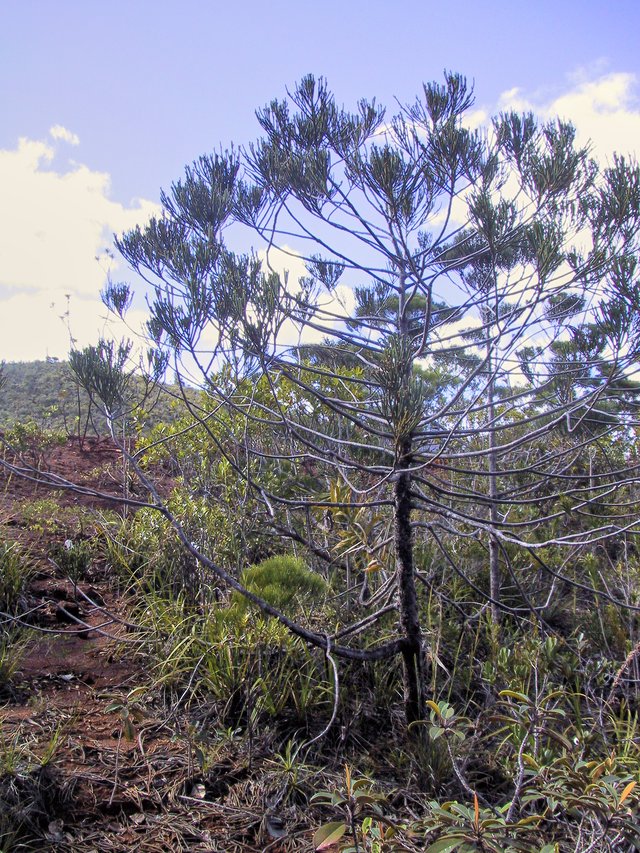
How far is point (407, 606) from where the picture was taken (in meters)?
2.84

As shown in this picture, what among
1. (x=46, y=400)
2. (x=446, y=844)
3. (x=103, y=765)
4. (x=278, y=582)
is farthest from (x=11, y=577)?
(x=46, y=400)

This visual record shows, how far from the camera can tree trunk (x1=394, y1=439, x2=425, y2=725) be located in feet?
9.18

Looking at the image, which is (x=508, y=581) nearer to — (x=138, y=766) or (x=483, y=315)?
(x=483, y=315)

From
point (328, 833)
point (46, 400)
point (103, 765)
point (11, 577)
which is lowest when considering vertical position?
point (103, 765)

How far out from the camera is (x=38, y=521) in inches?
190

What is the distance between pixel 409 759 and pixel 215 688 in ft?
3.07

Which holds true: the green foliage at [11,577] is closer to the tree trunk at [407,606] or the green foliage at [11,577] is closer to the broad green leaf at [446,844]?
the tree trunk at [407,606]

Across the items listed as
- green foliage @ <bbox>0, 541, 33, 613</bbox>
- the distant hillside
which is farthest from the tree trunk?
the distant hillside

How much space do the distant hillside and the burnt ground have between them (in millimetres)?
7366

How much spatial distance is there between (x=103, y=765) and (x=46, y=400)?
1168cm

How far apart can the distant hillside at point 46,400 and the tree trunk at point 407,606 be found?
8092 mm

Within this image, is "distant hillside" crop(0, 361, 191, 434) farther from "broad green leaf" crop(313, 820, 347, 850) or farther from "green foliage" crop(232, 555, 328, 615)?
"broad green leaf" crop(313, 820, 347, 850)

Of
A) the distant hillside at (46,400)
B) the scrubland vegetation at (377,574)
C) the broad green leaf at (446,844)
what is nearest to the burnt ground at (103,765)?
the scrubland vegetation at (377,574)

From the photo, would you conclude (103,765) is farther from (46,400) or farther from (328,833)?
(46,400)
